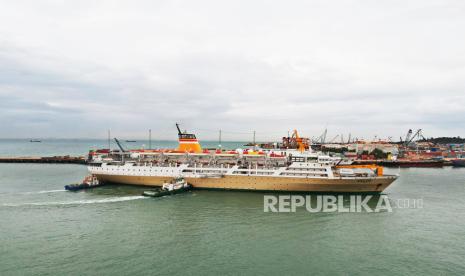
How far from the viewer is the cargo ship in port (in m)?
29.2

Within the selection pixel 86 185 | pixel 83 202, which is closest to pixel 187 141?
pixel 86 185

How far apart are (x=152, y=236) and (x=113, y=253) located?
2.80 m

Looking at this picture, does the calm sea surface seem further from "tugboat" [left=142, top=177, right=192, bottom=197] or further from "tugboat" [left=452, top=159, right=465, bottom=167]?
"tugboat" [left=452, top=159, right=465, bottom=167]

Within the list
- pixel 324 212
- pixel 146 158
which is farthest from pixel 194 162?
pixel 324 212

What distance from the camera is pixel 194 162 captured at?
33.9 meters

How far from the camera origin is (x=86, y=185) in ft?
105

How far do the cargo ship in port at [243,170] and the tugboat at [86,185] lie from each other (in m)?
1.26

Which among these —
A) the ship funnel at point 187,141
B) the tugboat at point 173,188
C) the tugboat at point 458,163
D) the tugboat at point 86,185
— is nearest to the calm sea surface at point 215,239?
the tugboat at point 173,188

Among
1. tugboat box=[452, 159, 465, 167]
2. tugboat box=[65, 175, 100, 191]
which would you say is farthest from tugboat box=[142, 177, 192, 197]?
tugboat box=[452, 159, 465, 167]

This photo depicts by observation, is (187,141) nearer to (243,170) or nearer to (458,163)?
(243,170)

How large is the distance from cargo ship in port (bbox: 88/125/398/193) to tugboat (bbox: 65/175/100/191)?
126 cm

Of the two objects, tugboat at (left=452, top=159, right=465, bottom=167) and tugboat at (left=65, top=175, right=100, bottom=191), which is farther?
tugboat at (left=452, top=159, right=465, bottom=167)

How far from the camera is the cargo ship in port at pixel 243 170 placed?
29219 mm

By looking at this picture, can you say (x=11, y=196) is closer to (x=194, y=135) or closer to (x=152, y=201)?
(x=152, y=201)
